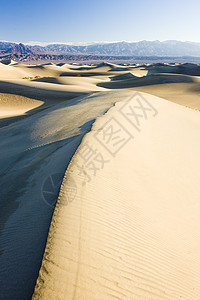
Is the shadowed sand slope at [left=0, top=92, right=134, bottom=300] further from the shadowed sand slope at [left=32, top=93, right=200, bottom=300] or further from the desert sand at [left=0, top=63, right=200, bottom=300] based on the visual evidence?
the shadowed sand slope at [left=32, top=93, right=200, bottom=300]

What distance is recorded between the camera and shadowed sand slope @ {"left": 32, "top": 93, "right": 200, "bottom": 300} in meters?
2.03

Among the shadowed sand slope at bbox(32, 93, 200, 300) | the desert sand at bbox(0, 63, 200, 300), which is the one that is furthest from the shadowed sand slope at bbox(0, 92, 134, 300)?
the shadowed sand slope at bbox(32, 93, 200, 300)

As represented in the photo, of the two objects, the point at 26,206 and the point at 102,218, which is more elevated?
the point at 102,218

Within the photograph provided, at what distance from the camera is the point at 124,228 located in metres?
2.75

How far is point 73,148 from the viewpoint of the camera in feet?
15.1

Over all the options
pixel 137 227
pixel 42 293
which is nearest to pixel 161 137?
pixel 137 227

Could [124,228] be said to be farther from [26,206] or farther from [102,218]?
[26,206]

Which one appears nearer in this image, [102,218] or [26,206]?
[102,218]

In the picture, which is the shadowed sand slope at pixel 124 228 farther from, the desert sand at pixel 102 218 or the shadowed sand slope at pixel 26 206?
the shadowed sand slope at pixel 26 206

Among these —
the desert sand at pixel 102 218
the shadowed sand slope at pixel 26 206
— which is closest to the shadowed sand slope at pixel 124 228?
the desert sand at pixel 102 218

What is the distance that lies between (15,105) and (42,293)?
16721mm

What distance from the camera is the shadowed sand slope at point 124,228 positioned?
2025mm

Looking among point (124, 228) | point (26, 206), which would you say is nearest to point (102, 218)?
point (124, 228)

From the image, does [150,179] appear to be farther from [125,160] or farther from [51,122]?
[51,122]
